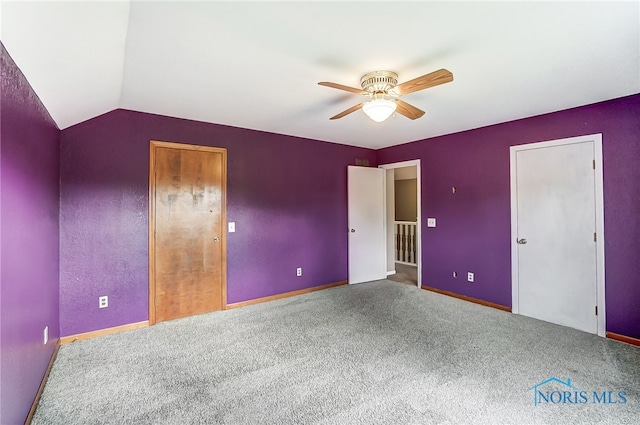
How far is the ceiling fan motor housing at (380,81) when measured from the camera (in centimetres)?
231

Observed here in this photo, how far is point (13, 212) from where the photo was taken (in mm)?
1641

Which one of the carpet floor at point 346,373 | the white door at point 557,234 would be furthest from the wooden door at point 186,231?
the white door at point 557,234

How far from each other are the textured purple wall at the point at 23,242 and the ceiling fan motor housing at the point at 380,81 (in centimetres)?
213

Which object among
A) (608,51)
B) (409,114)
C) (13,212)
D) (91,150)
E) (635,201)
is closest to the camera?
(13,212)

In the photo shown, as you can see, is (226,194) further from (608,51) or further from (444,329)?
(608,51)

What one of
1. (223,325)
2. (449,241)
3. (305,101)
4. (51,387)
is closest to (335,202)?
(449,241)

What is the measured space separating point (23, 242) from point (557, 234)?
4671mm

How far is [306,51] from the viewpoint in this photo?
6.61ft

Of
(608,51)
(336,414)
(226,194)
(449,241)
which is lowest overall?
(336,414)

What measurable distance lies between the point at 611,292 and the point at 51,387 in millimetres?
4890

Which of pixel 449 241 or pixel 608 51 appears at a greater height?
pixel 608 51

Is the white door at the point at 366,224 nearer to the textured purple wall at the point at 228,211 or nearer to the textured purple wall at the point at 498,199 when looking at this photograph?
the textured purple wall at the point at 228,211

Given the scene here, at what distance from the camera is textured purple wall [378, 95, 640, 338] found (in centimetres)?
286

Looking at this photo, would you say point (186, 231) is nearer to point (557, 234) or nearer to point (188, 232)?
point (188, 232)
